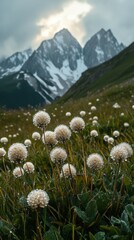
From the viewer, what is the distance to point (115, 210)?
12.8ft

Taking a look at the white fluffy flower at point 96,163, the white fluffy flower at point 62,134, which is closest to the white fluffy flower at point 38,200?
the white fluffy flower at point 96,163

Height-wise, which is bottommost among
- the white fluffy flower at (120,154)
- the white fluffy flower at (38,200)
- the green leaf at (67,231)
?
the green leaf at (67,231)

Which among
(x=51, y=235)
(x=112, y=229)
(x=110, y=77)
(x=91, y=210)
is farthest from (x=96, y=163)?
(x=110, y=77)

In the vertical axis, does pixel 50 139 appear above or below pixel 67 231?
above

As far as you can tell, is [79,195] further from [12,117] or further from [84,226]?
[12,117]

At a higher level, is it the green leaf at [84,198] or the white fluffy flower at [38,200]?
the white fluffy flower at [38,200]

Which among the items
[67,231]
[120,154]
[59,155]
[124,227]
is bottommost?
[124,227]

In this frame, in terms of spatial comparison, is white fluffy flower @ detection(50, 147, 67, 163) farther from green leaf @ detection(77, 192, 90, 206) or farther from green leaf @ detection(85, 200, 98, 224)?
green leaf @ detection(85, 200, 98, 224)

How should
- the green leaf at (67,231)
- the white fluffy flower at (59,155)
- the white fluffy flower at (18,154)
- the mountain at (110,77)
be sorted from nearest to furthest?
1. the green leaf at (67,231)
2. the white fluffy flower at (18,154)
3. the white fluffy flower at (59,155)
4. the mountain at (110,77)

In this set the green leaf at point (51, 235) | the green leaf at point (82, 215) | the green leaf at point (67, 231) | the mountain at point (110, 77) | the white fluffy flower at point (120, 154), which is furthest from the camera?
the mountain at point (110, 77)

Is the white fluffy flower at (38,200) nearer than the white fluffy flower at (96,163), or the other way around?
the white fluffy flower at (38,200)

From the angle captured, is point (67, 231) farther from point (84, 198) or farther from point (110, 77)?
point (110, 77)

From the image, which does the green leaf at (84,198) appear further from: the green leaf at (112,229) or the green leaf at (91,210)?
the green leaf at (112,229)

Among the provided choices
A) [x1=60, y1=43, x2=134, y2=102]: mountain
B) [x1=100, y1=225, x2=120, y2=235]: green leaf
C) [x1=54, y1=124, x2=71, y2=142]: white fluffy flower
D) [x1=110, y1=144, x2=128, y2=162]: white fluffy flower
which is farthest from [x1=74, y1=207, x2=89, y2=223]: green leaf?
[x1=60, y1=43, x2=134, y2=102]: mountain
